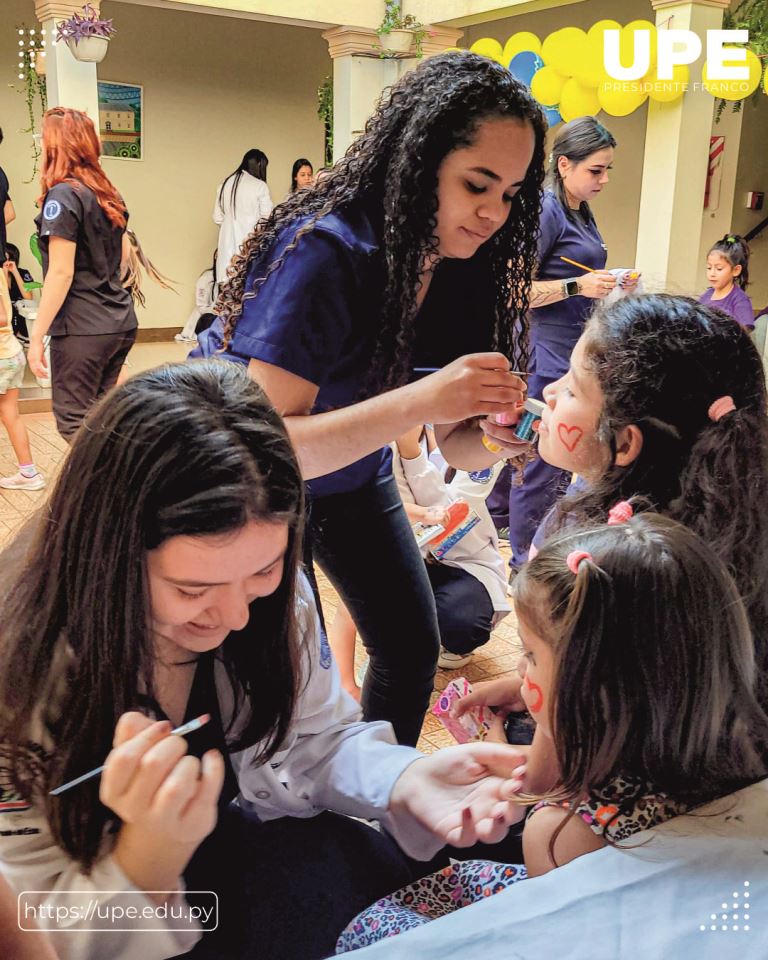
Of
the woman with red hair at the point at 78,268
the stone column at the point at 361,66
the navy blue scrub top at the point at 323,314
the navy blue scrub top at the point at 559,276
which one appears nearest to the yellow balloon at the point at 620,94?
the navy blue scrub top at the point at 559,276

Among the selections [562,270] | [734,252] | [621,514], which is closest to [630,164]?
[734,252]

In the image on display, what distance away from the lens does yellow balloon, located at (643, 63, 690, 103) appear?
4.61 metres

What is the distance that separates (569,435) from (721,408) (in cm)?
20

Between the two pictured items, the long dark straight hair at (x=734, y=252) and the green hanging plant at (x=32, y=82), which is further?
the green hanging plant at (x=32, y=82)

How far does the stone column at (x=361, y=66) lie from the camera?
251 inches

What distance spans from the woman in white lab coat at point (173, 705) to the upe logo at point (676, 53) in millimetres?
4179

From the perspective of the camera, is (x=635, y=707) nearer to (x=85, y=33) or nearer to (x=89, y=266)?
(x=89, y=266)

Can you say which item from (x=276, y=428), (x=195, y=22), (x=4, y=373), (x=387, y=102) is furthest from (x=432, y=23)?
(x=276, y=428)

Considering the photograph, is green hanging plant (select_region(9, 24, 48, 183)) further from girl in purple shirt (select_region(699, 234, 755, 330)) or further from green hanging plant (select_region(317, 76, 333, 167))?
girl in purple shirt (select_region(699, 234, 755, 330))

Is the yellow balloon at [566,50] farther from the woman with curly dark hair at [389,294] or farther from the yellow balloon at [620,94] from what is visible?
the woman with curly dark hair at [389,294]

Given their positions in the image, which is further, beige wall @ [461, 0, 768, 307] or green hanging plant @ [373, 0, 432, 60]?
beige wall @ [461, 0, 768, 307]

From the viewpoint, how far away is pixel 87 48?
17.5 ft

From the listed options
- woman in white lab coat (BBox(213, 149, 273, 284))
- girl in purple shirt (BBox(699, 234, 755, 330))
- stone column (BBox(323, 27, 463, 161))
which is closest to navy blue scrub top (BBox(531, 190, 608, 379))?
girl in purple shirt (BBox(699, 234, 755, 330))

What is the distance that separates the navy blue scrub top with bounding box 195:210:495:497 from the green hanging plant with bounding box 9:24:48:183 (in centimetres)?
551
